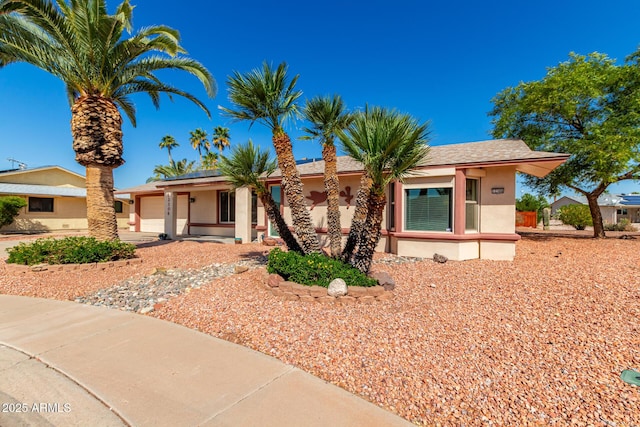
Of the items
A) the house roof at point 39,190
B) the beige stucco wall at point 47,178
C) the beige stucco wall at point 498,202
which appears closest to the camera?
the beige stucco wall at point 498,202

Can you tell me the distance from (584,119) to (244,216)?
17.1 m

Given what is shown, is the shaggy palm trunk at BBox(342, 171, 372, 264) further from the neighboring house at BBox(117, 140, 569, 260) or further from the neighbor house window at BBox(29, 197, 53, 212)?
the neighbor house window at BBox(29, 197, 53, 212)

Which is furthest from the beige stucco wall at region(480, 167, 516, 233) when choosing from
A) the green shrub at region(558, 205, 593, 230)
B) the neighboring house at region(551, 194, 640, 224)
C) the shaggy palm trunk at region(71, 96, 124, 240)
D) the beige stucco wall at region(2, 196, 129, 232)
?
the neighboring house at region(551, 194, 640, 224)

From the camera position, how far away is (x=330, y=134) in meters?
7.77

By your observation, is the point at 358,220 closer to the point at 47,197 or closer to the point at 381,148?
the point at 381,148

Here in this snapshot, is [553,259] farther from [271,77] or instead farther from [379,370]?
[271,77]

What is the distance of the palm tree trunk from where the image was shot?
9.82 m

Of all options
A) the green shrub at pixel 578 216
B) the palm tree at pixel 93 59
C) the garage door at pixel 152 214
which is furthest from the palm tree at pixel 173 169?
the green shrub at pixel 578 216

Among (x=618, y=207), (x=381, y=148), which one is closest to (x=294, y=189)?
(x=381, y=148)

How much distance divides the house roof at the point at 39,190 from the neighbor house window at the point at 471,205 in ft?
90.7

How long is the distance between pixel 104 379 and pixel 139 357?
1.50ft

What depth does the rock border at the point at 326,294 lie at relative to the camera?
212 inches

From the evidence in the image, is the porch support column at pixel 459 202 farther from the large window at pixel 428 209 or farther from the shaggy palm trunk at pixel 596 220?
the shaggy palm trunk at pixel 596 220

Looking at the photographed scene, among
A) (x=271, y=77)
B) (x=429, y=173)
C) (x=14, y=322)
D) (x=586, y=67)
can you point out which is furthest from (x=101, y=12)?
(x=586, y=67)
